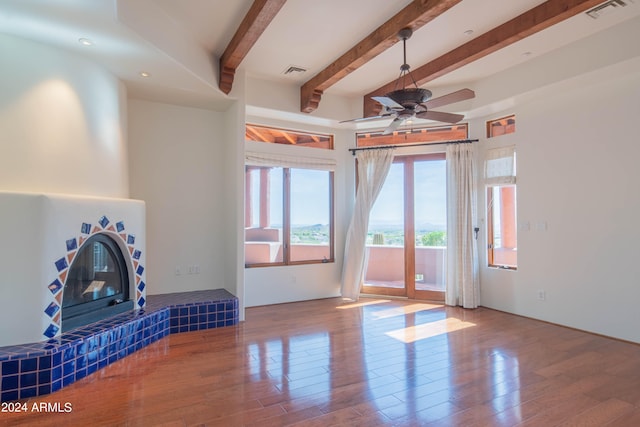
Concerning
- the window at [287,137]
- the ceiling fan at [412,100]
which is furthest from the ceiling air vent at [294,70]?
the ceiling fan at [412,100]

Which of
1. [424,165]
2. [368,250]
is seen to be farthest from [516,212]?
[368,250]

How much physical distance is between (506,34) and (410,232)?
121 inches

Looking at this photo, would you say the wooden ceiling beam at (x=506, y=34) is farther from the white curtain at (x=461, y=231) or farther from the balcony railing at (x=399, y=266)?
the balcony railing at (x=399, y=266)

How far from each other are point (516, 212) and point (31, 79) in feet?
18.3

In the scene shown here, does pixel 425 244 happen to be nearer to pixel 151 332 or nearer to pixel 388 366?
pixel 388 366

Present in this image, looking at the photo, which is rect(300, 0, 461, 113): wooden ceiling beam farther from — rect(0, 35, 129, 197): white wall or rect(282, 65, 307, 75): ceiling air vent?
rect(0, 35, 129, 197): white wall

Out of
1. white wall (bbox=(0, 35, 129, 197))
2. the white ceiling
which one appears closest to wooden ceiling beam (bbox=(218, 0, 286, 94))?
the white ceiling

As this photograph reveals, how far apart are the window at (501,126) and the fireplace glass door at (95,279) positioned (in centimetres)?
517

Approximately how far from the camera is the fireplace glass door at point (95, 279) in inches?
123

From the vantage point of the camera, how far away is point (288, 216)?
18.0 feet

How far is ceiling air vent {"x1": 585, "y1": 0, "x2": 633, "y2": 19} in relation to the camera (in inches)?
121

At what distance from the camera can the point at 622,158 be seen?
3756 mm

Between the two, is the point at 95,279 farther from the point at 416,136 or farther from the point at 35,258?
the point at 416,136

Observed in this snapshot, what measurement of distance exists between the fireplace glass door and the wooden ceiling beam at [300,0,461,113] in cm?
314
